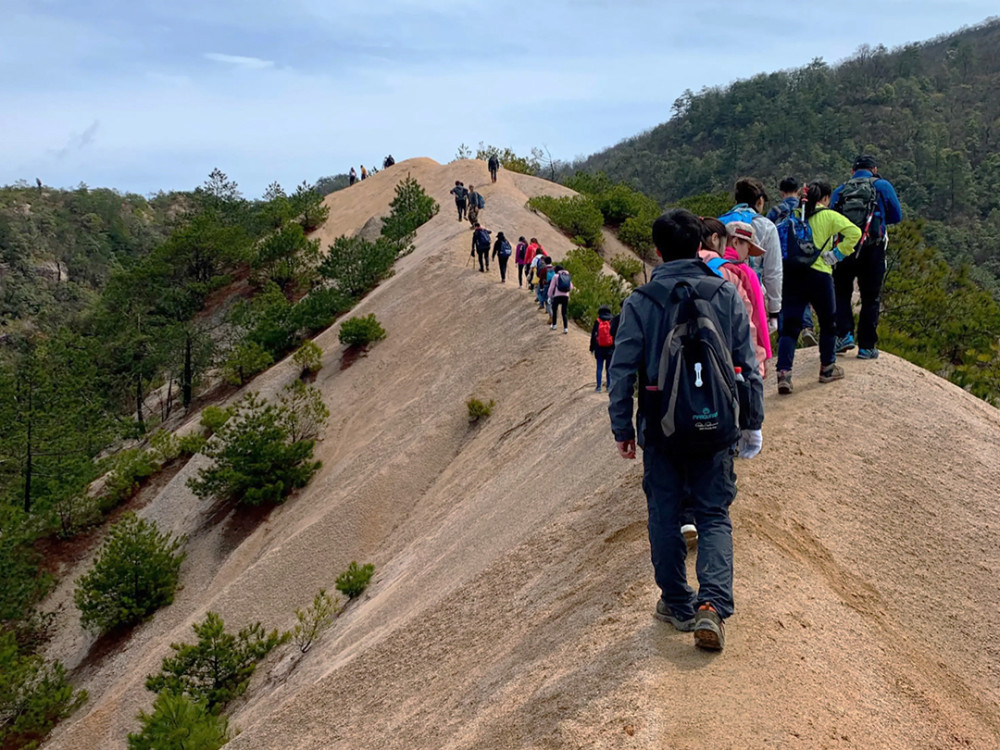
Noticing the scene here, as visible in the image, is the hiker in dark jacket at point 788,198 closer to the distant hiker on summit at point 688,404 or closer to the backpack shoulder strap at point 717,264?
the backpack shoulder strap at point 717,264

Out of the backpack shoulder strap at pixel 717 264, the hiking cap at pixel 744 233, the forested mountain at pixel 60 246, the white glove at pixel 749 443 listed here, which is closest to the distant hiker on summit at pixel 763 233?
the hiking cap at pixel 744 233

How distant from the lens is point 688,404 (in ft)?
14.1

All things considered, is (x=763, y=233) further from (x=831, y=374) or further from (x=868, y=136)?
(x=868, y=136)

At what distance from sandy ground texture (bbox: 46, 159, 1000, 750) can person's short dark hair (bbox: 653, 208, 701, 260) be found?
212cm

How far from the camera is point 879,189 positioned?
8.24 metres

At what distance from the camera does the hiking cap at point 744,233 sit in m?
6.39

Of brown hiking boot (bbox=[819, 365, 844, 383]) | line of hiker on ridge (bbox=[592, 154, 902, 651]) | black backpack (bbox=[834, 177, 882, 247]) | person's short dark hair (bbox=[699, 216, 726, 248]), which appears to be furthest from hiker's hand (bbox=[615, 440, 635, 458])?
black backpack (bbox=[834, 177, 882, 247])

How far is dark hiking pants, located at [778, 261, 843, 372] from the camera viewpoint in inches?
303

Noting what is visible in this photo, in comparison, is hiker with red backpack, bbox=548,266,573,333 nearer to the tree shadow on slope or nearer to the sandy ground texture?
the sandy ground texture

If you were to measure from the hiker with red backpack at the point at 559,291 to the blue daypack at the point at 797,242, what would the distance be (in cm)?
1000

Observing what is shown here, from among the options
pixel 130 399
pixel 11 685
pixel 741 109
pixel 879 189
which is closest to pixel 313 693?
pixel 879 189

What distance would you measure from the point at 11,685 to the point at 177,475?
909 cm

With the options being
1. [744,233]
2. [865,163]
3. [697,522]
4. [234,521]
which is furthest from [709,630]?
[234,521]

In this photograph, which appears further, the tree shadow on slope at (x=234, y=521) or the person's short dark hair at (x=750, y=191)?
the tree shadow on slope at (x=234, y=521)
